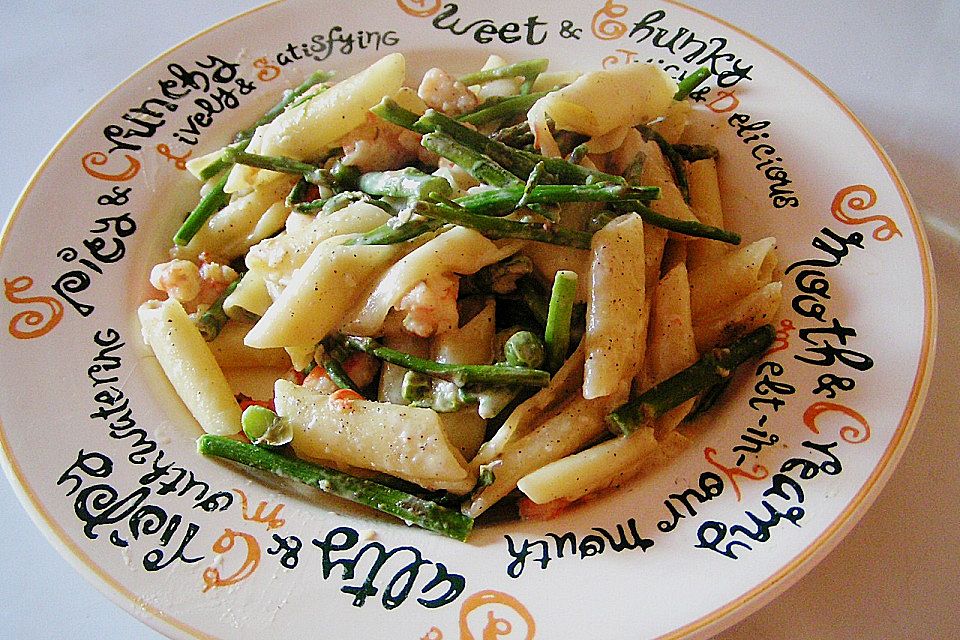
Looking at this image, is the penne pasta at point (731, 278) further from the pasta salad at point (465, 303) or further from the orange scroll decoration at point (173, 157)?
the orange scroll decoration at point (173, 157)

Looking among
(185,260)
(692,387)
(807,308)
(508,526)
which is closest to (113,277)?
(185,260)

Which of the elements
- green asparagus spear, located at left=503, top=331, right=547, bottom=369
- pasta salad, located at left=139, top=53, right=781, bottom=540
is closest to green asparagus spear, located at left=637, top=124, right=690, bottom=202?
pasta salad, located at left=139, top=53, right=781, bottom=540

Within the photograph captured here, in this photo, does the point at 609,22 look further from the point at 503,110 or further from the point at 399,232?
the point at 399,232

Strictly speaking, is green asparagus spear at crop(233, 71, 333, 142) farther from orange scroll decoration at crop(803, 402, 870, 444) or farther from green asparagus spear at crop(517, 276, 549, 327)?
orange scroll decoration at crop(803, 402, 870, 444)

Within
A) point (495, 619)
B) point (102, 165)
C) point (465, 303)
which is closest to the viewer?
point (495, 619)

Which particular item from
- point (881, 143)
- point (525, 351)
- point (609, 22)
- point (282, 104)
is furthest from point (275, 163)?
point (881, 143)

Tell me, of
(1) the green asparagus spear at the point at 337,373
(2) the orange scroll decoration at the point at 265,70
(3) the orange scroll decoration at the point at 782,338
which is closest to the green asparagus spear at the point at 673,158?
(3) the orange scroll decoration at the point at 782,338
